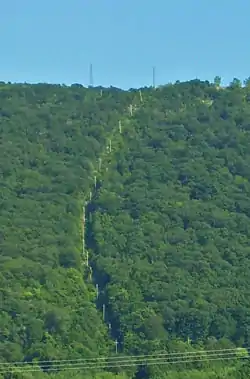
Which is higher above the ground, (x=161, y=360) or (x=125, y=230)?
(x=125, y=230)

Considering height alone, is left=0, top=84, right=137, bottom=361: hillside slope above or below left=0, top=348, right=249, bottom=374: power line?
above

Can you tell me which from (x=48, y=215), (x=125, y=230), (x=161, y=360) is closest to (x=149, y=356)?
(x=161, y=360)

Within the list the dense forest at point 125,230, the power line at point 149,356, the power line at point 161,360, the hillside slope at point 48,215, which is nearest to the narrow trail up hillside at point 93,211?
the dense forest at point 125,230

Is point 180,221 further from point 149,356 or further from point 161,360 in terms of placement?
point 161,360

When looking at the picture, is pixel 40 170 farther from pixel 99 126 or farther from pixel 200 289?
pixel 200 289

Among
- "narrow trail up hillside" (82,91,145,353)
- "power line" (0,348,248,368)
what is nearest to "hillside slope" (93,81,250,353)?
"narrow trail up hillside" (82,91,145,353)

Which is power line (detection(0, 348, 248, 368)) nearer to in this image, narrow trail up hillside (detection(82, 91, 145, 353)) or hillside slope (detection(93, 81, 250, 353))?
hillside slope (detection(93, 81, 250, 353))

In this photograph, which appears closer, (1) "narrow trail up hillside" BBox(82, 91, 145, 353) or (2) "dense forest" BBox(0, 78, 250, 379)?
(2) "dense forest" BBox(0, 78, 250, 379)
